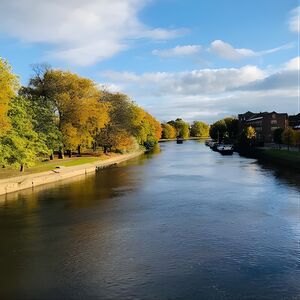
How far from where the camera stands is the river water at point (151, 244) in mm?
18344

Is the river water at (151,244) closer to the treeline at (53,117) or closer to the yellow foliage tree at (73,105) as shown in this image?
the treeline at (53,117)

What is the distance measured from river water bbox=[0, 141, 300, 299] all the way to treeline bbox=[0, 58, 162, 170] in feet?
25.8

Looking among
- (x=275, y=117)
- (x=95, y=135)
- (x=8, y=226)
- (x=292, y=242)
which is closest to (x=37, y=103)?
(x=95, y=135)

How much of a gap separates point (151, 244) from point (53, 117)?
52.4 metres

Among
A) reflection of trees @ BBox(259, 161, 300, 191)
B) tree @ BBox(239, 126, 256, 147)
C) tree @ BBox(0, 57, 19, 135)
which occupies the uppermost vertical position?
tree @ BBox(0, 57, 19, 135)

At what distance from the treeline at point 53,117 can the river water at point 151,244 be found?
7.87 m

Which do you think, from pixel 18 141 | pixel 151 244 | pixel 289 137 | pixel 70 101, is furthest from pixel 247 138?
pixel 151 244

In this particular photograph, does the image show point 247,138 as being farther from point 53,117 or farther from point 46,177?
point 46,177

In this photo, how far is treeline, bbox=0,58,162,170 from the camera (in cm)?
4788

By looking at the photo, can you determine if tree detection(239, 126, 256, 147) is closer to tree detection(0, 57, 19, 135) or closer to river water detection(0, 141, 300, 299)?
river water detection(0, 141, 300, 299)

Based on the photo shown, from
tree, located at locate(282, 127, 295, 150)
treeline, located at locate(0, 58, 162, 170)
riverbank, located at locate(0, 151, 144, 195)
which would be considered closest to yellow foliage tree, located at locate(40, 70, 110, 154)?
treeline, located at locate(0, 58, 162, 170)

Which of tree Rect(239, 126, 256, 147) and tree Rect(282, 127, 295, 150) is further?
tree Rect(239, 126, 256, 147)

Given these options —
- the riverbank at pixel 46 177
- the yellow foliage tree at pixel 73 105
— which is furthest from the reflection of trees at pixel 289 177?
the yellow foliage tree at pixel 73 105

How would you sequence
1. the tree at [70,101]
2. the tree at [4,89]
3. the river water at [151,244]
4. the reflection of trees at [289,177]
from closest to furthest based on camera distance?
the river water at [151,244] < the tree at [4,89] < the reflection of trees at [289,177] < the tree at [70,101]
